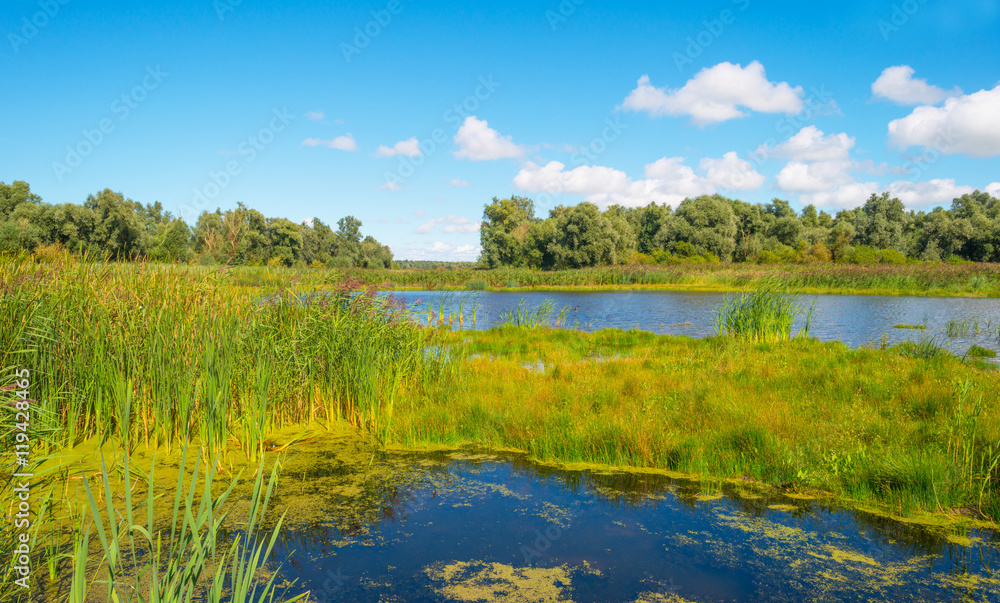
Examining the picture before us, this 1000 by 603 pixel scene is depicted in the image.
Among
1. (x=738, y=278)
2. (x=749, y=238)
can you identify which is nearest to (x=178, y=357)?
(x=738, y=278)

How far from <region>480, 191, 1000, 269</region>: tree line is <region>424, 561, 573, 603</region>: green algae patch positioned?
49191 mm

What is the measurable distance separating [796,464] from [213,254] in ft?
28.7

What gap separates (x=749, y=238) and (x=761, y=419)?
60886mm

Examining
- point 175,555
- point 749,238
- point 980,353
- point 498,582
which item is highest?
point 749,238

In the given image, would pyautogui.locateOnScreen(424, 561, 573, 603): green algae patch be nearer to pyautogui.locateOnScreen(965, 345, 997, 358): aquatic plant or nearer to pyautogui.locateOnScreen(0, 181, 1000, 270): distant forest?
pyautogui.locateOnScreen(965, 345, 997, 358): aquatic plant

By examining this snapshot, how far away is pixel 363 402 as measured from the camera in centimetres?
658

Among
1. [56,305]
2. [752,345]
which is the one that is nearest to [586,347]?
[752,345]

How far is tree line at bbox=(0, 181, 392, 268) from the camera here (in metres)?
9.12

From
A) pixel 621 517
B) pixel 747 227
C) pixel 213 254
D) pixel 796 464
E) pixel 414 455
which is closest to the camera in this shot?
pixel 621 517

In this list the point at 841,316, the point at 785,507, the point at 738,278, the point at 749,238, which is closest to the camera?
the point at 785,507

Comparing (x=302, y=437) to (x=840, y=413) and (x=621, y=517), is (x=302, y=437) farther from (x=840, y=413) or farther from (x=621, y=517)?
(x=840, y=413)

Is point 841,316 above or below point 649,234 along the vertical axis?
below

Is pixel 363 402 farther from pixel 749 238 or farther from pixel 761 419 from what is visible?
pixel 749 238

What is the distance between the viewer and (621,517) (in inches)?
169
